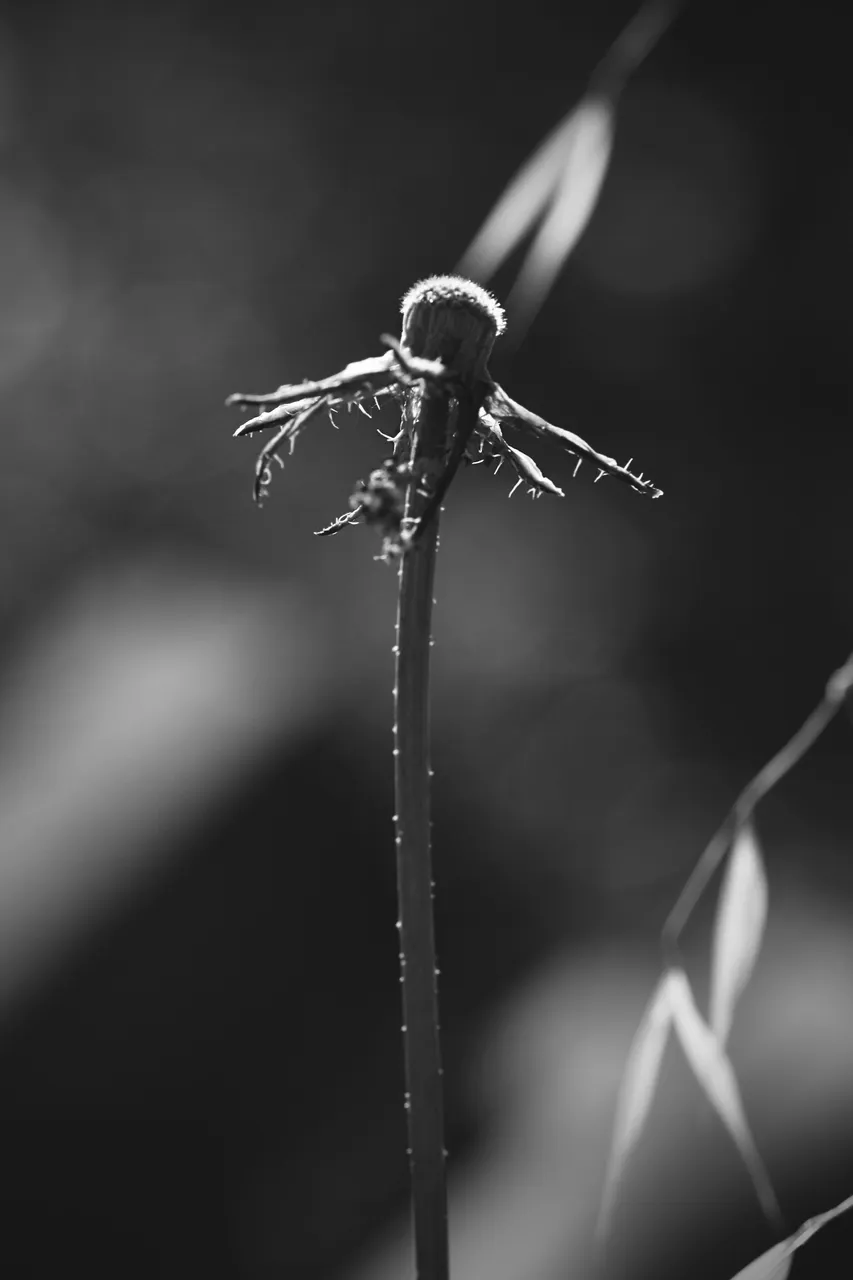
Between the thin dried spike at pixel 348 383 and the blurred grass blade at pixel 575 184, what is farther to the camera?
A: the blurred grass blade at pixel 575 184

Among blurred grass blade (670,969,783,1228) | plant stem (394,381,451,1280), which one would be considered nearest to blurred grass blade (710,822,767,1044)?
blurred grass blade (670,969,783,1228)

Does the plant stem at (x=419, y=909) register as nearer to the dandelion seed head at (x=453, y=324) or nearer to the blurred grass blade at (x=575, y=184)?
the dandelion seed head at (x=453, y=324)

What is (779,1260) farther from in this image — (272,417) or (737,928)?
(272,417)

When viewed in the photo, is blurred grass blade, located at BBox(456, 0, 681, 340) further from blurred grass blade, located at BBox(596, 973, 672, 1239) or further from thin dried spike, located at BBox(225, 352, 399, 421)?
blurred grass blade, located at BBox(596, 973, 672, 1239)

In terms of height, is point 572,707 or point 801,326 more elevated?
point 801,326

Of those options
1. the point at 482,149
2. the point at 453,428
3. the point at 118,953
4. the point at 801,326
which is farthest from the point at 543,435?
Result: the point at 482,149

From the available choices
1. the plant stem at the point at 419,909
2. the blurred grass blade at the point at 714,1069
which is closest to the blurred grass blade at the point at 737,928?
the blurred grass blade at the point at 714,1069

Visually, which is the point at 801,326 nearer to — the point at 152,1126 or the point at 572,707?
the point at 572,707
